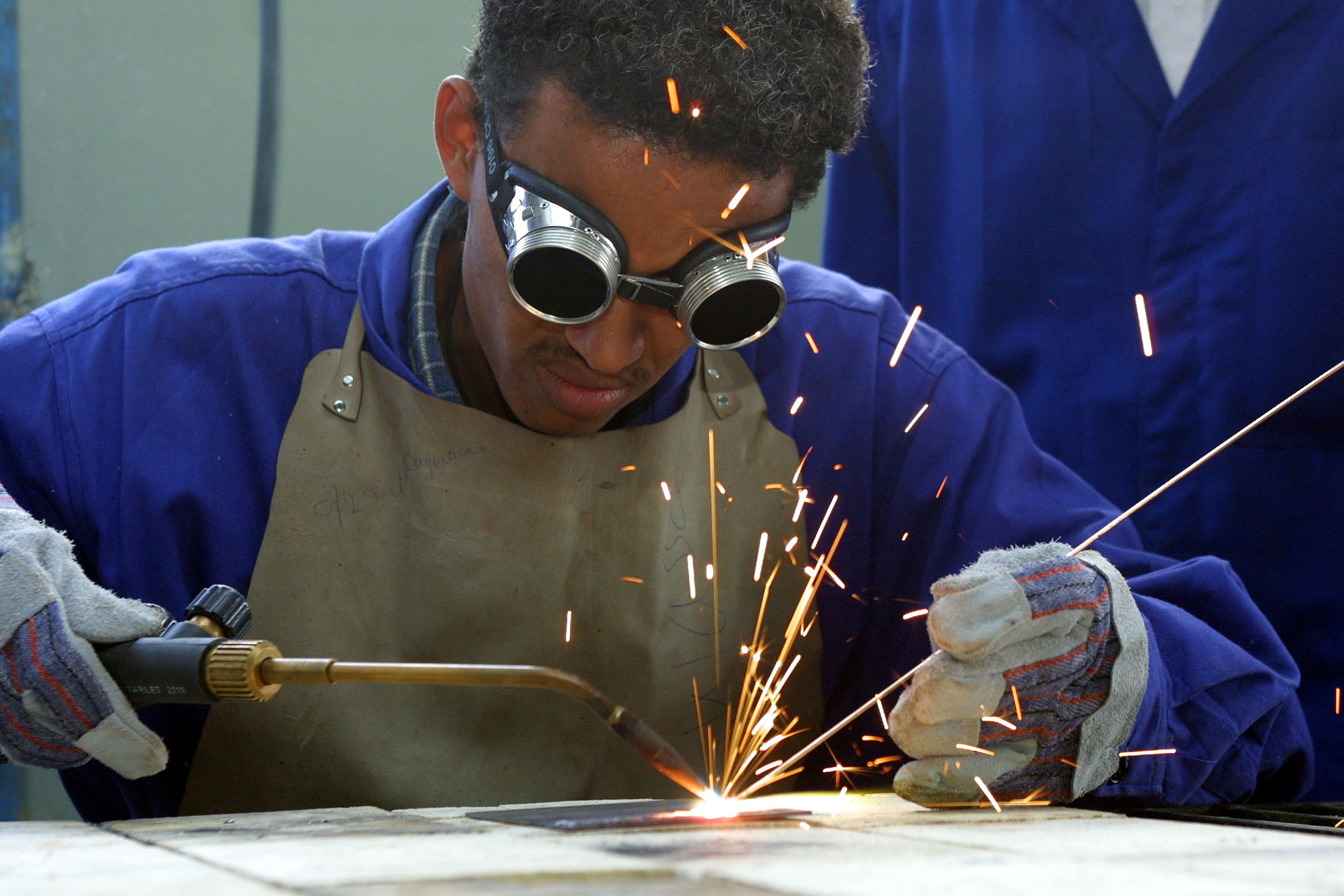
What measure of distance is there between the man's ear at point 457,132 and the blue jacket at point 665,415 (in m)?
0.16

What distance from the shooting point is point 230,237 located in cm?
298

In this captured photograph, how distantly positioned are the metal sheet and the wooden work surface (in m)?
0.03

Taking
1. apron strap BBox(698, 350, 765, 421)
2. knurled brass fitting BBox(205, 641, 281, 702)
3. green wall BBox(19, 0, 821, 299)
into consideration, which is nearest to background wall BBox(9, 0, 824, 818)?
green wall BBox(19, 0, 821, 299)

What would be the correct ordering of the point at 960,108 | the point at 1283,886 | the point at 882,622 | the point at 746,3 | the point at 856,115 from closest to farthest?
1. the point at 1283,886
2. the point at 746,3
3. the point at 856,115
4. the point at 882,622
5. the point at 960,108

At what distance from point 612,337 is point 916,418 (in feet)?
2.05

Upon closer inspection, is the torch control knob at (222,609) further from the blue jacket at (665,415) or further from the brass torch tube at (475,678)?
the blue jacket at (665,415)

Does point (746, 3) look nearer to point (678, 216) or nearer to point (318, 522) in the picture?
point (678, 216)

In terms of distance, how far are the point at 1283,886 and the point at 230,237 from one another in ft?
8.55

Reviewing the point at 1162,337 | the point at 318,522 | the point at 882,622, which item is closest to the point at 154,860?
the point at 318,522

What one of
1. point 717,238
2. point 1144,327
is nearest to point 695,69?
point 717,238

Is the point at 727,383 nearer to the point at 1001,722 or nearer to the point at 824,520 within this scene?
the point at 824,520

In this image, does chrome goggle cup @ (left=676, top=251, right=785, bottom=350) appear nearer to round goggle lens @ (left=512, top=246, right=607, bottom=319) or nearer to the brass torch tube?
round goggle lens @ (left=512, top=246, right=607, bottom=319)

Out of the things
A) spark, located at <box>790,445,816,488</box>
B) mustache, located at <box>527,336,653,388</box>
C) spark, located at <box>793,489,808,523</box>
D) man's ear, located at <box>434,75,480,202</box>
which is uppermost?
man's ear, located at <box>434,75,480,202</box>

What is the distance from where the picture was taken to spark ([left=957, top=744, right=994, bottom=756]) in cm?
149
